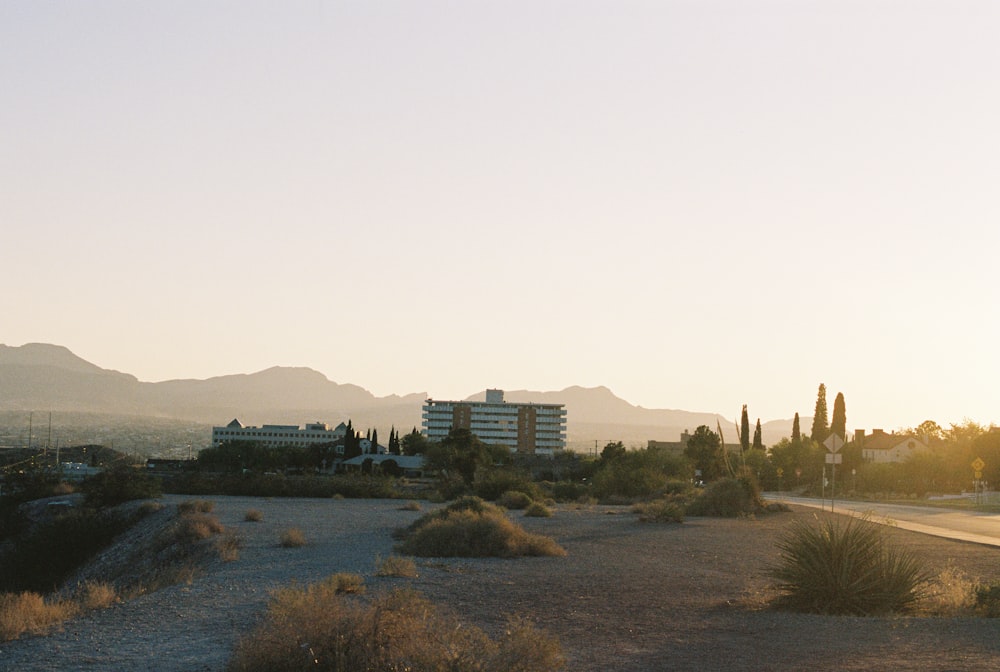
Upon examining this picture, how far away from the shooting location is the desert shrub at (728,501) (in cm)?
4312

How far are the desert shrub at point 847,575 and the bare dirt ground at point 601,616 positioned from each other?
2.12ft

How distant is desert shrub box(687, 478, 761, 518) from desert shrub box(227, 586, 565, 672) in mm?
33649

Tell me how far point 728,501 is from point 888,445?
313ft

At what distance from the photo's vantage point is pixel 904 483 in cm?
8169

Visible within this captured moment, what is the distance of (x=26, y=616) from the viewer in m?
13.2

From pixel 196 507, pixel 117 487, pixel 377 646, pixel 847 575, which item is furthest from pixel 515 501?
pixel 377 646

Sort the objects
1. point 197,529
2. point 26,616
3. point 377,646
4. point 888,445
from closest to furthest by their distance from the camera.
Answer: point 377,646
point 26,616
point 197,529
point 888,445

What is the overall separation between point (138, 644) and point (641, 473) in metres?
50.1

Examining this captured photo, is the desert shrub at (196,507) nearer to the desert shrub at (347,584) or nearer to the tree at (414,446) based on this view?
the desert shrub at (347,584)

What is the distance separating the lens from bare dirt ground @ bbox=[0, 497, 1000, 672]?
11.6 metres

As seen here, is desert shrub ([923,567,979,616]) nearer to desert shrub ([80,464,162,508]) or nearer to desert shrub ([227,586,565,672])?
desert shrub ([227,586,565,672])

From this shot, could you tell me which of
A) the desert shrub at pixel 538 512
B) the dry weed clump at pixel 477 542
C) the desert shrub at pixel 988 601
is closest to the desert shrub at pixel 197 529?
the dry weed clump at pixel 477 542

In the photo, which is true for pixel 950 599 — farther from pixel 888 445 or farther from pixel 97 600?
pixel 888 445

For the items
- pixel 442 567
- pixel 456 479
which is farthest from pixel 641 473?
pixel 442 567
